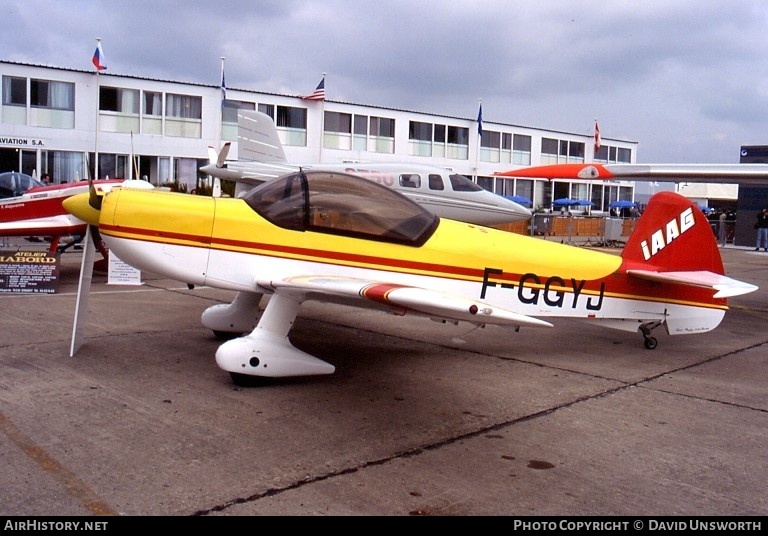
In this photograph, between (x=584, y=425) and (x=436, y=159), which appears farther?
(x=436, y=159)

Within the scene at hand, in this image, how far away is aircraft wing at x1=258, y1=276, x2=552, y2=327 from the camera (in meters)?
4.04

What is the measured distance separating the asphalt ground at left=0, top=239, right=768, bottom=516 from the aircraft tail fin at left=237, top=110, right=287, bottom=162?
10.8 metres

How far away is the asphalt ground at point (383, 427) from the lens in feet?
11.7

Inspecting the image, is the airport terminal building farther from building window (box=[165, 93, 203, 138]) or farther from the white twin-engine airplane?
the white twin-engine airplane

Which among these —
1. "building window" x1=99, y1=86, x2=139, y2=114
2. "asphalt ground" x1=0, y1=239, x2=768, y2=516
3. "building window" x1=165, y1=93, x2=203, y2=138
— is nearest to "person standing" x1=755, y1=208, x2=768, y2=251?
"asphalt ground" x1=0, y1=239, x2=768, y2=516

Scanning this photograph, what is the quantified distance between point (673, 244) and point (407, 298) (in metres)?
4.42

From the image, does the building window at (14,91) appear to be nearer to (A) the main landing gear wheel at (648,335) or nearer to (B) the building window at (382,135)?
(B) the building window at (382,135)

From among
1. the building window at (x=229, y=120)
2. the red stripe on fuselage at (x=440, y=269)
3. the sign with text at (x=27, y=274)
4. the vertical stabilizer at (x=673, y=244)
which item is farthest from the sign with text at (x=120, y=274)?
the building window at (x=229, y=120)

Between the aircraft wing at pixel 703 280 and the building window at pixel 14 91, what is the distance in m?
27.4

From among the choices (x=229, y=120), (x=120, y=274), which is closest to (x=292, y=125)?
(x=229, y=120)
